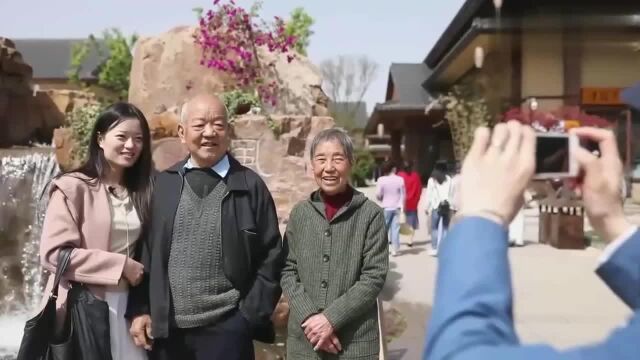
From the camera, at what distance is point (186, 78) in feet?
25.5

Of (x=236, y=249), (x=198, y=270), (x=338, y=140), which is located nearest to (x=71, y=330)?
(x=198, y=270)

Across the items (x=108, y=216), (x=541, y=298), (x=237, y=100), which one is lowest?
(x=541, y=298)

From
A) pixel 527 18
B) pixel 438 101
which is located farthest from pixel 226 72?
pixel 438 101

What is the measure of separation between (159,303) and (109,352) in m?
0.26

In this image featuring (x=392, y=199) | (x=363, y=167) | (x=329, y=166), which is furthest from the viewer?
(x=363, y=167)

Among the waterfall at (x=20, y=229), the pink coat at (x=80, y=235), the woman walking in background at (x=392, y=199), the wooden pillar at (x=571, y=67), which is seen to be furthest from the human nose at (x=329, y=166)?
the wooden pillar at (x=571, y=67)

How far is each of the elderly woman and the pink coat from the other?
0.73 metres

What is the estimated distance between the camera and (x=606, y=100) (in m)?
15.9

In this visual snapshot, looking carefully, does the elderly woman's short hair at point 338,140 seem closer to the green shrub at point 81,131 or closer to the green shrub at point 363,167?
the green shrub at point 81,131

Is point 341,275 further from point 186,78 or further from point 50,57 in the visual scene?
point 50,57

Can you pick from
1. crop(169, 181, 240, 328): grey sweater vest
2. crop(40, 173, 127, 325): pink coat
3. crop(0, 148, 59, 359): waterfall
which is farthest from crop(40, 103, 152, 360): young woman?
crop(0, 148, 59, 359): waterfall

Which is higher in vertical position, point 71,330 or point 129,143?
point 129,143

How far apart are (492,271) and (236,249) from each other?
1.77 m

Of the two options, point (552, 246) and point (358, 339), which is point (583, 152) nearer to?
point (358, 339)
